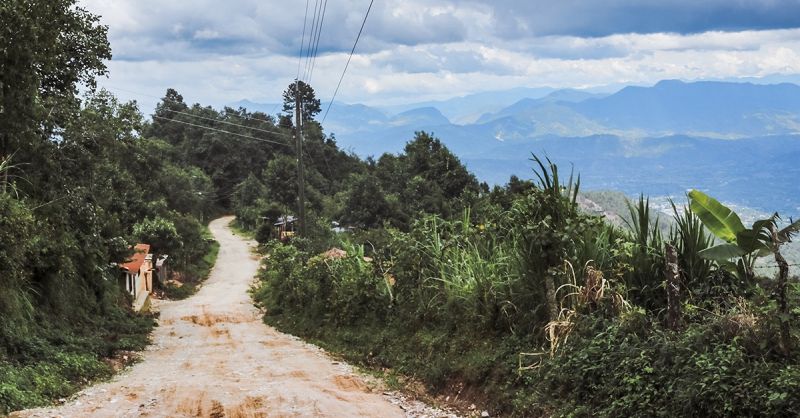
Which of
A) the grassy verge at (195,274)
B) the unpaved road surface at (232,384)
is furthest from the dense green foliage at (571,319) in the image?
the grassy verge at (195,274)

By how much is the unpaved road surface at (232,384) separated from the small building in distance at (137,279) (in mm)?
9306

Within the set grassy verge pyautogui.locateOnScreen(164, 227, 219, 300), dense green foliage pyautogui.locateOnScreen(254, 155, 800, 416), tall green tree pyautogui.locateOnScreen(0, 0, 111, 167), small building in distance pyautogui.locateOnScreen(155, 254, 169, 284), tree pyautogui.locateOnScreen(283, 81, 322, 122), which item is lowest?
grassy verge pyautogui.locateOnScreen(164, 227, 219, 300)

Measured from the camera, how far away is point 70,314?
15438mm

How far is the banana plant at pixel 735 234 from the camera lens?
6.25 m

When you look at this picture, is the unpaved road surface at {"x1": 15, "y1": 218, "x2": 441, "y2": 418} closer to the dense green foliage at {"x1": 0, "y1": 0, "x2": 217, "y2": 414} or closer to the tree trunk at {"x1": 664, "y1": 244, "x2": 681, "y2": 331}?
the dense green foliage at {"x1": 0, "y1": 0, "x2": 217, "y2": 414}

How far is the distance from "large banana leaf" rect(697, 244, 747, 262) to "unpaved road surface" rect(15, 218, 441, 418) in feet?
12.3

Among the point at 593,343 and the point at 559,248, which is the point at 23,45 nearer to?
the point at 559,248

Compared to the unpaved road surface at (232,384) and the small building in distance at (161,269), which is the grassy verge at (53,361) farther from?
the small building in distance at (161,269)

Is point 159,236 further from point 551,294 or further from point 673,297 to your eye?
point 673,297

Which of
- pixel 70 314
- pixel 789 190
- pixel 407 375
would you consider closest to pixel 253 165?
pixel 789 190

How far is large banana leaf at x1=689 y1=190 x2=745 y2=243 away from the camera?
23.5 ft

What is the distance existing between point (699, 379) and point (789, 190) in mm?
90921

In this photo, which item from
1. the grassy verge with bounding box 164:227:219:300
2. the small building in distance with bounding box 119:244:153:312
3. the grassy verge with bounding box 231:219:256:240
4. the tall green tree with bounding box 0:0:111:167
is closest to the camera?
the tall green tree with bounding box 0:0:111:167

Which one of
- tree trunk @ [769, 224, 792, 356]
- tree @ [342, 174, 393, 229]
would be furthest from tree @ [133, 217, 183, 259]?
tree trunk @ [769, 224, 792, 356]
